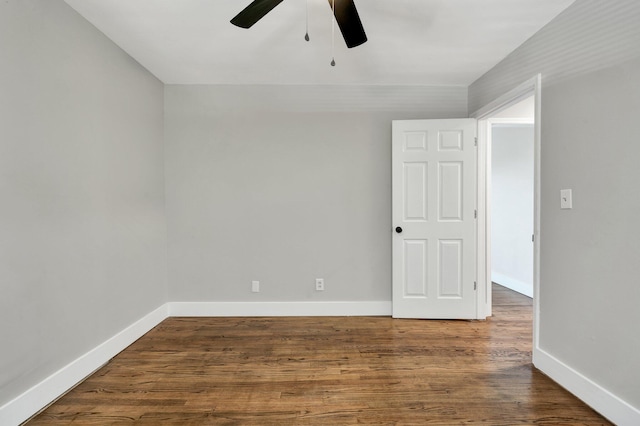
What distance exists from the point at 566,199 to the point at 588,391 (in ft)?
3.74

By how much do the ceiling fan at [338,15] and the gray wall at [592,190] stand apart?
135 centimetres

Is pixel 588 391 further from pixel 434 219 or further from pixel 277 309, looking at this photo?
pixel 277 309

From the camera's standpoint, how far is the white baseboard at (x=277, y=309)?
3.27 meters

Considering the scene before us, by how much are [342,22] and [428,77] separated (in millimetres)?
1736

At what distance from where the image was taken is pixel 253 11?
1603mm

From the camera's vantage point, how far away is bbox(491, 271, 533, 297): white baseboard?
408 centimetres

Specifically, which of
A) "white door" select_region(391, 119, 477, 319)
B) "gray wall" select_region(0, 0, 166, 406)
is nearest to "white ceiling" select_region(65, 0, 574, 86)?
"gray wall" select_region(0, 0, 166, 406)

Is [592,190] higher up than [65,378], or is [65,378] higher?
[592,190]

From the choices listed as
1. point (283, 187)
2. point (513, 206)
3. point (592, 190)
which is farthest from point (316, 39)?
point (513, 206)

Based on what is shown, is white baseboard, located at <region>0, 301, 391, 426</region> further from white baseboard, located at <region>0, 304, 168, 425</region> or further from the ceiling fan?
the ceiling fan

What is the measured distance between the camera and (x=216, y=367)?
7.38ft

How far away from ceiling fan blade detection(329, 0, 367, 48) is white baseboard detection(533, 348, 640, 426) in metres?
2.39

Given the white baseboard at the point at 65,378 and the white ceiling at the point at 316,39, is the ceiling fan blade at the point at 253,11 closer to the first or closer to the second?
the white ceiling at the point at 316,39

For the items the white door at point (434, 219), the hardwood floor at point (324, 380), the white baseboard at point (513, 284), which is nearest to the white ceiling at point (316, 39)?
the white door at point (434, 219)
